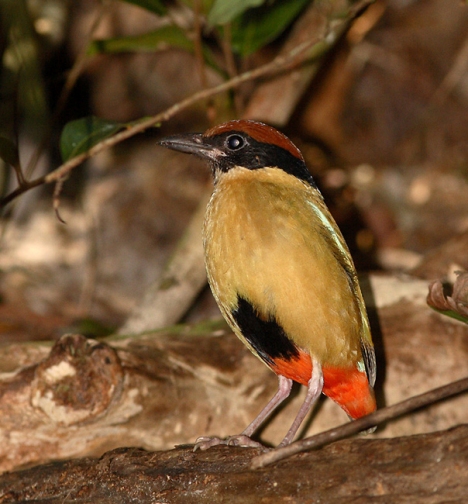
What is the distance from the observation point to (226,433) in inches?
170

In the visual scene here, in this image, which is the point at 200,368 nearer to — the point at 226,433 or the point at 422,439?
the point at 226,433

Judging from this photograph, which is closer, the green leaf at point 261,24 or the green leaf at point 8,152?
the green leaf at point 8,152

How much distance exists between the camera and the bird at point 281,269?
10.7 ft

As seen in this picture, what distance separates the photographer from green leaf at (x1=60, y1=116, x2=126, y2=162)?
3.83 m

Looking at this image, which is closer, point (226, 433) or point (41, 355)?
point (41, 355)

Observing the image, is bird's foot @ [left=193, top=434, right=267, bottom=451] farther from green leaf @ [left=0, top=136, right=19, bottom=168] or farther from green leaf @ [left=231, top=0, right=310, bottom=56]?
green leaf @ [left=231, top=0, right=310, bottom=56]

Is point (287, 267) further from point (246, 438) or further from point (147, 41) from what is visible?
point (147, 41)

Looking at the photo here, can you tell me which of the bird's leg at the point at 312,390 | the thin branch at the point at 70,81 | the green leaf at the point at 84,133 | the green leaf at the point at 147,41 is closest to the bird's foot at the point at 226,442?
the bird's leg at the point at 312,390

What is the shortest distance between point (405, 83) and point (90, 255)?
4.59 m

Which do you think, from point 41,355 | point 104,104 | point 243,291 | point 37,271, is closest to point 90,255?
point 37,271

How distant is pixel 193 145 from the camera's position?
3.86 m

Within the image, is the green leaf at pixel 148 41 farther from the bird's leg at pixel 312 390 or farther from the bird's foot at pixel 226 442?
the bird's foot at pixel 226 442

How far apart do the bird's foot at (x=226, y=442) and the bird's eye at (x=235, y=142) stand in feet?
4.92

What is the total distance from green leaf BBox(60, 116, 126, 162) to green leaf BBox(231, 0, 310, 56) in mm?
1821
